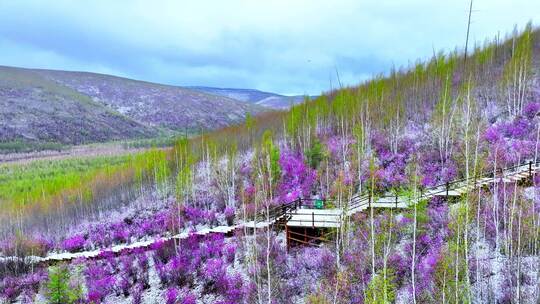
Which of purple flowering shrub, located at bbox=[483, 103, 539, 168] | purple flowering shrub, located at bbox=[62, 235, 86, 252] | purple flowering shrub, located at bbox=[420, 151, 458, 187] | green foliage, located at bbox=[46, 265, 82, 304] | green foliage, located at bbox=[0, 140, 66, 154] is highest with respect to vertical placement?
purple flowering shrub, located at bbox=[483, 103, 539, 168]

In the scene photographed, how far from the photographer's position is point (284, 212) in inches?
1167

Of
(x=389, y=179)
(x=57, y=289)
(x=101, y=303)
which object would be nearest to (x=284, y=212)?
(x=389, y=179)

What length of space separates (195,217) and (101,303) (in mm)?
16220

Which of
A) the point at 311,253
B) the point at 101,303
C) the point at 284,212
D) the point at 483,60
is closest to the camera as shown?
the point at 311,253

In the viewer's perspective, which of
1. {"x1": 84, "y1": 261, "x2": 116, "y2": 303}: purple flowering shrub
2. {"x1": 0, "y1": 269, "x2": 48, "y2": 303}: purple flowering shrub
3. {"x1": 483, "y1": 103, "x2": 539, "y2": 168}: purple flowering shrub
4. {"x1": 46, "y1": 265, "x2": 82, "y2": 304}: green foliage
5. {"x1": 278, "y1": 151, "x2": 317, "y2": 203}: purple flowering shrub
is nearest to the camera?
{"x1": 46, "y1": 265, "x2": 82, "y2": 304}: green foliage

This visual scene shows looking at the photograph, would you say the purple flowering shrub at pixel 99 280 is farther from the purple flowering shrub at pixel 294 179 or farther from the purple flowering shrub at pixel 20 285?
the purple flowering shrub at pixel 294 179

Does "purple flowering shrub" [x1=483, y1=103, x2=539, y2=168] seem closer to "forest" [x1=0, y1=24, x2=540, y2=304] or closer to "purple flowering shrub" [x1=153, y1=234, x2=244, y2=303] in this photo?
"forest" [x1=0, y1=24, x2=540, y2=304]

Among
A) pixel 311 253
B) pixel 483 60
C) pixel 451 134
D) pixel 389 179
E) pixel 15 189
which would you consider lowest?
pixel 15 189

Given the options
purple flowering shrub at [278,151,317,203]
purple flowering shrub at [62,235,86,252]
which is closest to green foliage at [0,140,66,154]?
purple flowering shrub at [62,235,86,252]

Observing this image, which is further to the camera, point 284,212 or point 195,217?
point 195,217

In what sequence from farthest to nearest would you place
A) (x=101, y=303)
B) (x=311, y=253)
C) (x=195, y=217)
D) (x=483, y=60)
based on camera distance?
(x=483, y=60) → (x=195, y=217) → (x=101, y=303) → (x=311, y=253)

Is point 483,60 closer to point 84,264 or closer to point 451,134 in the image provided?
point 451,134

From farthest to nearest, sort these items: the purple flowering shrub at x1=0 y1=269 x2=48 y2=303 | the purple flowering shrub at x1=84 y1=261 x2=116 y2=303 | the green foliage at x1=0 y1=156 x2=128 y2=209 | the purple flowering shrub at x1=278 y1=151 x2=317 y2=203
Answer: the green foliage at x1=0 y1=156 x2=128 y2=209, the purple flowering shrub at x1=278 y1=151 x2=317 y2=203, the purple flowering shrub at x1=0 y1=269 x2=48 y2=303, the purple flowering shrub at x1=84 y1=261 x2=116 y2=303

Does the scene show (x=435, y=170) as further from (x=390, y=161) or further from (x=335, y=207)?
(x=335, y=207)
